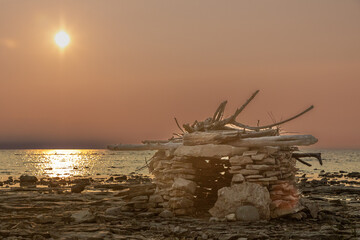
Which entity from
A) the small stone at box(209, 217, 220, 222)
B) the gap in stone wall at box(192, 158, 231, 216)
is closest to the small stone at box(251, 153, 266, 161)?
the small stone at box(209, 217, 220, 222)

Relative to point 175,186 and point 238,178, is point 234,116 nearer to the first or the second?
point 238,178

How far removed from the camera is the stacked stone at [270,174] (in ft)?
38.8

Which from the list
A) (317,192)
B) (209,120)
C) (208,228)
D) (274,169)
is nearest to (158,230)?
(208,228)

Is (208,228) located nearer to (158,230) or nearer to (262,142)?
(158,230)

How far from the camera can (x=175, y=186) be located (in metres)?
12.9

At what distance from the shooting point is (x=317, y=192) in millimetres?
21219

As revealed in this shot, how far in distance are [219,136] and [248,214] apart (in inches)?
102

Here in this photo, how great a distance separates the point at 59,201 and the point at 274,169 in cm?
918

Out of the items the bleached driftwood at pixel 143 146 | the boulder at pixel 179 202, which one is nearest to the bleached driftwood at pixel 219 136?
the bleached driftwood at pixel 143 146

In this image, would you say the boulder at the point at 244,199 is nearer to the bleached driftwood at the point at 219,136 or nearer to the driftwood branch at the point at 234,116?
the bleached driftwood at the point at 219,136

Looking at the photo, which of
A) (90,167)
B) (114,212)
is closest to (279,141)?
(114,212)

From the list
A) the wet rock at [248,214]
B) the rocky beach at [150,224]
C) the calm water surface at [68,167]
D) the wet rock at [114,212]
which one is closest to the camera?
the rocky beach at [150,224]

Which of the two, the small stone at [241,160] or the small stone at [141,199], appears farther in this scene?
the small stone at [141,199]

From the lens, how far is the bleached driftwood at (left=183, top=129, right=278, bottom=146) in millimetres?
12609
